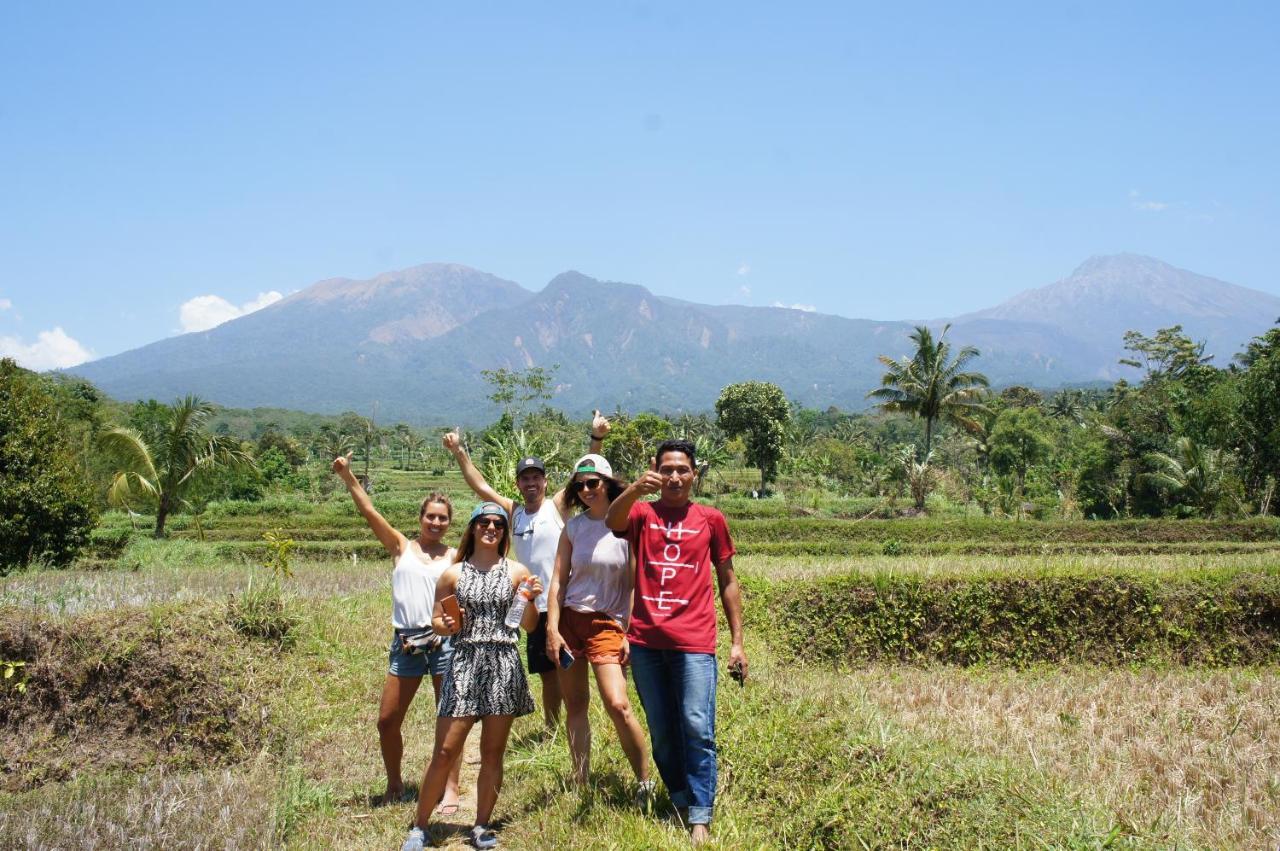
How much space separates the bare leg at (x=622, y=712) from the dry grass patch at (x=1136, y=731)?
73.4 inches

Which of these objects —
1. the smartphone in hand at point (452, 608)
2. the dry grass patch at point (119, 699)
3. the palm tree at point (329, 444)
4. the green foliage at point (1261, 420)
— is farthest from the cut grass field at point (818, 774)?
the palm tree at point (329, 444)

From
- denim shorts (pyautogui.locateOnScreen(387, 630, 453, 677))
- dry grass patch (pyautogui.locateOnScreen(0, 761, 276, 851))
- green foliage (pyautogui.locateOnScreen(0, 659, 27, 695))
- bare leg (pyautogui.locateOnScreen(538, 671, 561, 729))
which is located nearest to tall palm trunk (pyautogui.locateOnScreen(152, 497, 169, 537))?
green foliage (pyautogui.locateOnScreen(0, 659, 27, 695))

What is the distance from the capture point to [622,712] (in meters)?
4.34

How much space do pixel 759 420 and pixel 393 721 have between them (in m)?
49.7

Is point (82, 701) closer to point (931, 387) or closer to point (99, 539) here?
point (99, 539)

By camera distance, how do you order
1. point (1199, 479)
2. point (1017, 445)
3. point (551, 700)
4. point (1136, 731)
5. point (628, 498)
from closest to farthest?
point (628, 498) → point (551, 700) → point (1136, 731) → point (1199, 479) → point (1017, 445)

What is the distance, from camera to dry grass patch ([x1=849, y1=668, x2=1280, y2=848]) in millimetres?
4430

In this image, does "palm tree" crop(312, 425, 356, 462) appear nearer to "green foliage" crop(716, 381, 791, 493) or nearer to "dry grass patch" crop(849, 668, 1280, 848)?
"green foliage" crop(716, 381, 791, 493)

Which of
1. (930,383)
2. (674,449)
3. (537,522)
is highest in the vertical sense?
(930,383)

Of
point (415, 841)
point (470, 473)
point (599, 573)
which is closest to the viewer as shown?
point (415, 841)

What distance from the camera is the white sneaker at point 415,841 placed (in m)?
4.20

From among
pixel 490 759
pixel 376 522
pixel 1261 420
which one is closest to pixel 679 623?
pixel 490 759

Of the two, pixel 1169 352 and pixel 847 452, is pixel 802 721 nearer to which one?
pixel 847 452

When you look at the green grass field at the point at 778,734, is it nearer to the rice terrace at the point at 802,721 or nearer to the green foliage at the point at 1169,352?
the rice terrace at the point at 802,721
